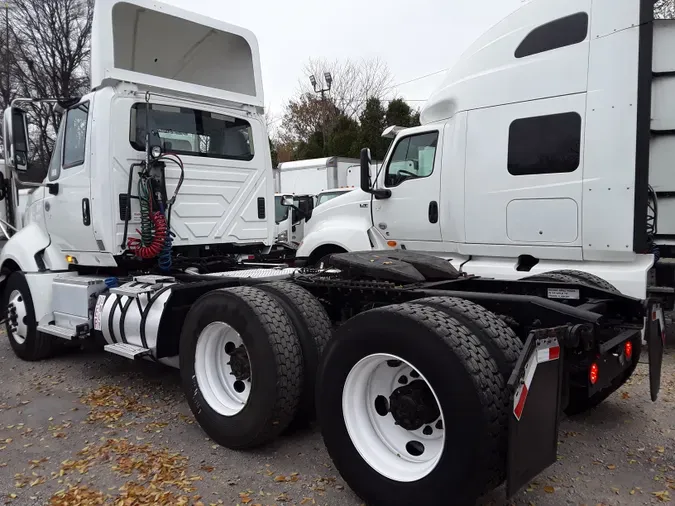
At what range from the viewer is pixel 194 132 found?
221 inches

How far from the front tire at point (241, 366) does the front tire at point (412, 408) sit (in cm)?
39

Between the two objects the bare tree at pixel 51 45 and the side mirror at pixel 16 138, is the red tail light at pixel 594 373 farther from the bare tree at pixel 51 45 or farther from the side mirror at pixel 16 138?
the bare tree at pixel 51 45

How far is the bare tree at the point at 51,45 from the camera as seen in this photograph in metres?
18.6

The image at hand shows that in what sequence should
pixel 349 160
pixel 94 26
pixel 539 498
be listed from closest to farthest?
1. pixel 539 498
2. pixel 94 26
3. pixel 349 160

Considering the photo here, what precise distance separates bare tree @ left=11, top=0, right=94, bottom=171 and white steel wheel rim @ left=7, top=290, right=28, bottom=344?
48.8ft

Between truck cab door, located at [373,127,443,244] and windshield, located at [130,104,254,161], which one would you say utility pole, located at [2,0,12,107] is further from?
truck cab door, located at [373,127,443,244]

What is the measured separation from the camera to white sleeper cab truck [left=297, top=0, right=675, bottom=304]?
518 cm

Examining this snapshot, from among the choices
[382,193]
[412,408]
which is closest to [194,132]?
[382,193]

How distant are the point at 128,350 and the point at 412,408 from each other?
271 cm

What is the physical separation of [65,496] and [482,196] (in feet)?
15.6

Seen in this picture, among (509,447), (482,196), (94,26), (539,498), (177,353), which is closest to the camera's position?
(509,447)

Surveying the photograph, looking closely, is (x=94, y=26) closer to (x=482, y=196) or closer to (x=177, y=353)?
(x=177, y=353)

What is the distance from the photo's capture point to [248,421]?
350 centimetres

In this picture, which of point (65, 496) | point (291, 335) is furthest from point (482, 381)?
point (65, 496)
